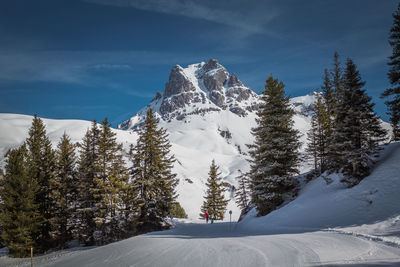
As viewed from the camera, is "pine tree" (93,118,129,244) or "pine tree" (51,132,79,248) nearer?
"pine tree" (93,118,129,244)

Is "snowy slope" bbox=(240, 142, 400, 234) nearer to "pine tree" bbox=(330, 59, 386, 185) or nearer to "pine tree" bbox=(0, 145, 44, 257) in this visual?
"pine tree" bbox=(330, 59, 386, 185)

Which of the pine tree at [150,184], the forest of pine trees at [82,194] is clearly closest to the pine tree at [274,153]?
the pine tree at [150,184]

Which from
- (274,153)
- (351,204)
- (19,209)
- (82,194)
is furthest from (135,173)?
(351,204)

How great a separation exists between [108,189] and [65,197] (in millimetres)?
6899

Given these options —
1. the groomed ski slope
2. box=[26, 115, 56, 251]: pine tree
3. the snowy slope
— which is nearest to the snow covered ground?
the groomed ski slope

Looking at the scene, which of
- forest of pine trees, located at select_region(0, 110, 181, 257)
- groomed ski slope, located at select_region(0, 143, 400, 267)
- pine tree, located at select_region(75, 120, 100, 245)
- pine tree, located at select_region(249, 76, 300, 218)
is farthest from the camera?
pine tree, located at select_region(75, 120, 100, 245)

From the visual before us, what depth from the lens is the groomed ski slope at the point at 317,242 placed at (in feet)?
22.5

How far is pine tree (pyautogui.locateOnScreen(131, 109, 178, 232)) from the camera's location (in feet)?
81.5

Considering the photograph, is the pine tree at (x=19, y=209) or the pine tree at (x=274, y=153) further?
the pine tree at (x=19, y=209)

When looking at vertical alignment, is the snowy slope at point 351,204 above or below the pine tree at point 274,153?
below

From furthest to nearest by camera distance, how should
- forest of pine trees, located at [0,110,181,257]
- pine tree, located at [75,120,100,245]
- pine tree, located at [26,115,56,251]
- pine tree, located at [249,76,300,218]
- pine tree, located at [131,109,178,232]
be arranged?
pine tree, located at [131,109,178,232], pine tree, located at [26,115,56,251], pine tree, located at [75,120,100,245], forest of pine trees, located at [0,110,181,257], pine tree, located at [249,76,300,218]

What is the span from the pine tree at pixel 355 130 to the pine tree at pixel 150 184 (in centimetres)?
1640

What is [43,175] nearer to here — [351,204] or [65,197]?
[65,197]

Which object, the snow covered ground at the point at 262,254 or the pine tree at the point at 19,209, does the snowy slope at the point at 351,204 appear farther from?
the pine tree at the point at 19,209
